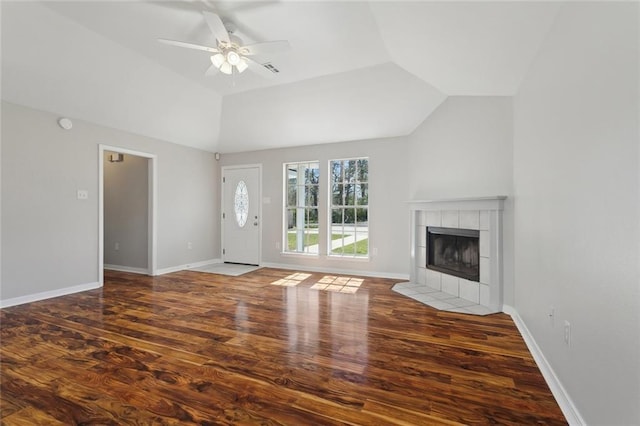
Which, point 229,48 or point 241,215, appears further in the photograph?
point 241,215

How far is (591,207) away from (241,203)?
5807mm

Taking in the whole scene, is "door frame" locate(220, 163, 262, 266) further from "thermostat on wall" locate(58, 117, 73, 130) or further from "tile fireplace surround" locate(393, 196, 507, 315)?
"tile fireplace surround" locate(393, 196, 507, 315)

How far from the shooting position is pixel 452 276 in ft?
13.1

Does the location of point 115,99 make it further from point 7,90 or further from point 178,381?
point 178,381

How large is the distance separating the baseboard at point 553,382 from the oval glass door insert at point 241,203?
5.12 meters

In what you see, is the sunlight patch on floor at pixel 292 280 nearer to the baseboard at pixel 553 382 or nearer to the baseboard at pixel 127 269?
the baseboard at pixel 127 269

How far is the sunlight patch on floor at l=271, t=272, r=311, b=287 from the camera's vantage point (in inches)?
183

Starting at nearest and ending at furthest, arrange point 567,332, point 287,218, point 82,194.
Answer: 1. point 567,332
2. point 82,194
3. point 287,218

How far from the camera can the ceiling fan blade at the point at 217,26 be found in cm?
239

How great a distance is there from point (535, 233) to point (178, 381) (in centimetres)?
287

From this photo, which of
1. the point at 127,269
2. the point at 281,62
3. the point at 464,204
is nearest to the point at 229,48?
the point at 281,62

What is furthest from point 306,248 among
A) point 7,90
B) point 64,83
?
point 7,90

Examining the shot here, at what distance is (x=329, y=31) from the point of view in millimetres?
3014

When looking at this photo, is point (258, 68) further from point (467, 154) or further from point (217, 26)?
point (467, 154)
